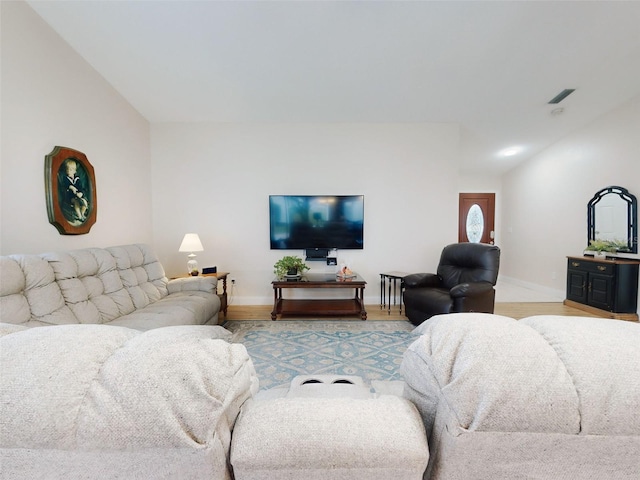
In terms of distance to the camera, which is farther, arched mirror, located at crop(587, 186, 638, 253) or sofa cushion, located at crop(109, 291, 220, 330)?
arched mirror, located at crop(587, 186, 638, 253)

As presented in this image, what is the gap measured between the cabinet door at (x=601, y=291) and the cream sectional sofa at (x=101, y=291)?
509 cm

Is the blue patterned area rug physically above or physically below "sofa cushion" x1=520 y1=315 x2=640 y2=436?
below

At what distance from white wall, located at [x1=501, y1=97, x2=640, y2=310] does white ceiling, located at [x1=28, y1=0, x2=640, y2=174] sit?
448 millimetres

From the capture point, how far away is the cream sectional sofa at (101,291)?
5.53 ft

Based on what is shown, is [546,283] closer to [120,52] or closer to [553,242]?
[553,242]

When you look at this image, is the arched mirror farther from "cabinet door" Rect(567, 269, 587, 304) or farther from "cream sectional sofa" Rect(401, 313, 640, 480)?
"cream sectional sofa" Rect(401, 313, 640, 480)

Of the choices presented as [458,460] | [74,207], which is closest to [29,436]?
[458,460]

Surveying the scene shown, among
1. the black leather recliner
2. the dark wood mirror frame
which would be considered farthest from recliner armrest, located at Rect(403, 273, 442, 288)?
the dark wood mirror frame

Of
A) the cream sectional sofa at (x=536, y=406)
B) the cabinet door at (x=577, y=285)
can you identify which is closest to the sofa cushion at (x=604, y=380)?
the cream sectional sofa at (x=536, y=406)

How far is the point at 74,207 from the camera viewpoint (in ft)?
8.59

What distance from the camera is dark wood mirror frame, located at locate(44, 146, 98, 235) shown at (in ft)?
7.75

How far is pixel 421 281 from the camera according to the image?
3357 millimetres

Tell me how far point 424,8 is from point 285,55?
4.45 feet

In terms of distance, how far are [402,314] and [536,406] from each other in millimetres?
3306
